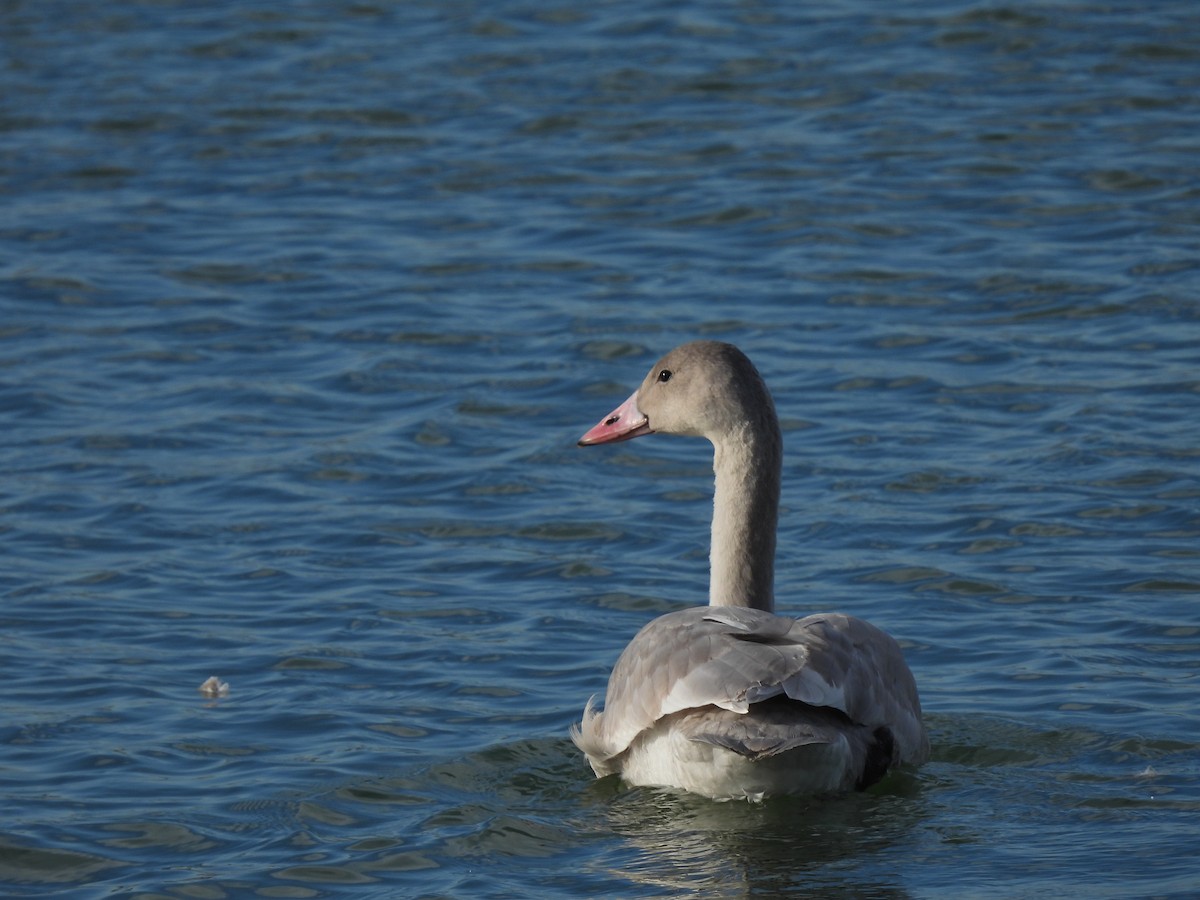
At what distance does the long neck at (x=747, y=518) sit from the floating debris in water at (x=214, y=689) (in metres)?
2.10

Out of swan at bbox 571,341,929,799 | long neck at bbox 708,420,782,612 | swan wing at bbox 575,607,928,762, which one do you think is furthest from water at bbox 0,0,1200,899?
long neck at bbox 708,420,782,612

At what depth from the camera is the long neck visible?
7898 mm

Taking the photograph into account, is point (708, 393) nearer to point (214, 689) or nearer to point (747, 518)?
point (747, 518)

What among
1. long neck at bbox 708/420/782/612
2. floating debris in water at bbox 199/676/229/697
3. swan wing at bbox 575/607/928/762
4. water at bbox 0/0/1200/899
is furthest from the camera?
floating debris in water at bbox 199/676/229/697

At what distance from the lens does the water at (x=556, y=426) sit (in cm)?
710

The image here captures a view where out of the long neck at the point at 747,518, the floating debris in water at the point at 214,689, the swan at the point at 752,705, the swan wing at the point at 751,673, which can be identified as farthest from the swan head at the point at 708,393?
the floating debris in water at the point at 214,689

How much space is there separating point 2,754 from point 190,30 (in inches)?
573

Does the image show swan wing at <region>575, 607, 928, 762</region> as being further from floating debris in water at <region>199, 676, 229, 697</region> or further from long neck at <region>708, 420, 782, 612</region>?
floating debris in water at <region>199, 676, 229, 697</region>

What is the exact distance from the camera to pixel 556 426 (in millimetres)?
11836

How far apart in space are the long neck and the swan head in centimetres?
5

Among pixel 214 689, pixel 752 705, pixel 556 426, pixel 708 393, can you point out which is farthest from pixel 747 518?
pixel 556 426

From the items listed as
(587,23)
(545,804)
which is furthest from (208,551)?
(587,23)

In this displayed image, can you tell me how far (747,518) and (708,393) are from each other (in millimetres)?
516

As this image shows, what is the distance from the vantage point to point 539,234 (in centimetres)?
1526
